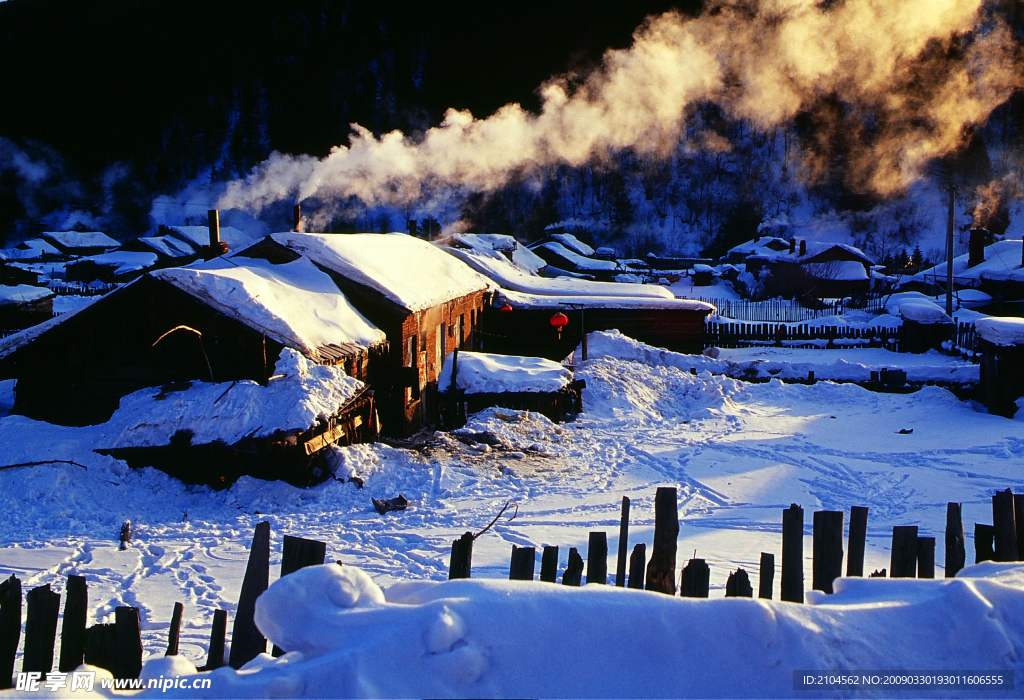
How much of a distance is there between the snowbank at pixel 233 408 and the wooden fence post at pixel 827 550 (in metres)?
7.51

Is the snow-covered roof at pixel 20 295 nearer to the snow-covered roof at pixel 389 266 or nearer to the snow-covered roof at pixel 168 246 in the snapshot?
the snow-covered roof at pixel 389 266

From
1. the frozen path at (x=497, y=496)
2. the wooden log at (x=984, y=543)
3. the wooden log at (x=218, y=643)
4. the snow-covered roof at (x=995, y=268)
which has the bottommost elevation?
the frozen path at (x=497, y=496)

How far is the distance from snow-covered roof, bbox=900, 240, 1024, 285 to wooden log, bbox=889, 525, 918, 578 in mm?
36402

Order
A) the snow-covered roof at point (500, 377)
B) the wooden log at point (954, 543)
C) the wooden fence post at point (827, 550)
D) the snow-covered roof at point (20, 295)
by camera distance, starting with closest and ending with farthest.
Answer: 1. the wooden fence post at point (827, 550)
2. the wooden log at point (954, 543)
3. the snow-covered roof at point (500, 377)
4. the snow-covered roof at point (20, 295)

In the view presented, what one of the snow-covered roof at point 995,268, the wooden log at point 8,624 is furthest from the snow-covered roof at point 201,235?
the wooden log at point 8,624

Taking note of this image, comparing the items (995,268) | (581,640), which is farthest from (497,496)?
(995,268)

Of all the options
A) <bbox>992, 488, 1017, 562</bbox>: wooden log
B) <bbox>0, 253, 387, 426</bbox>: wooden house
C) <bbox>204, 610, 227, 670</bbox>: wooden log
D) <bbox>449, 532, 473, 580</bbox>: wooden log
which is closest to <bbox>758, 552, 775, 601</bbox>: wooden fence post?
<bbox>992, 488, 1017, 562</bbox>: wooden log

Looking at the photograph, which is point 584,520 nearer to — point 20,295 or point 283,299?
point 283,299

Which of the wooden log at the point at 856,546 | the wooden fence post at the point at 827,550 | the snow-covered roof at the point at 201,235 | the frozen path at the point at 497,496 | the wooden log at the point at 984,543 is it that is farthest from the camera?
the snow-covered roof at the point at 201,235

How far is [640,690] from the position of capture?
8.57 feet

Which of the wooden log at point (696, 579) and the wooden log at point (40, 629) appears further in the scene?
the wooden log at point (696, 579)

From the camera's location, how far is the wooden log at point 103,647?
11.4 ft

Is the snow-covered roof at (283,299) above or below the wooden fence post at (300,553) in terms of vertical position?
above

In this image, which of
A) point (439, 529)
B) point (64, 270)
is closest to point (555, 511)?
point (439, 529)
